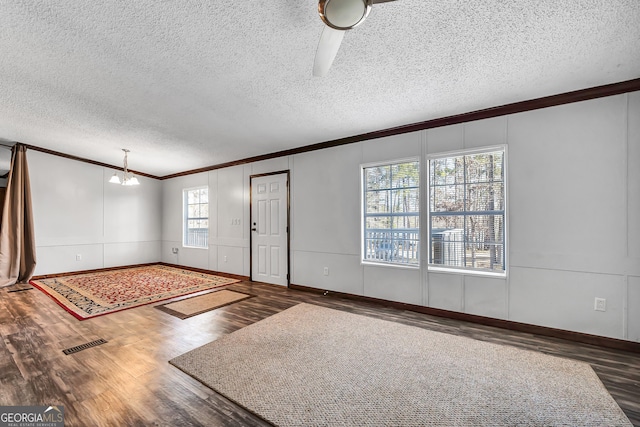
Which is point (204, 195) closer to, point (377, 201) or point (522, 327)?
point (377, 201)

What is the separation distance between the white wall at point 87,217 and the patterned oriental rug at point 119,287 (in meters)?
0.46

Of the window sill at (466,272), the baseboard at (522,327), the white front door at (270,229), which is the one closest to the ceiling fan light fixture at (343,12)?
the window sill at (466,272)

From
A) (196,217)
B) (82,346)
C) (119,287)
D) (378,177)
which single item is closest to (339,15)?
(378,177)

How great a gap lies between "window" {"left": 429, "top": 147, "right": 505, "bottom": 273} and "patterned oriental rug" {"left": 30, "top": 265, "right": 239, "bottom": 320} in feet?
12.8

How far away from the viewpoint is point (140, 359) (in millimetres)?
2373

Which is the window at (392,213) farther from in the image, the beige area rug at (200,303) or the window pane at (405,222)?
the beige area rug at (200,303)

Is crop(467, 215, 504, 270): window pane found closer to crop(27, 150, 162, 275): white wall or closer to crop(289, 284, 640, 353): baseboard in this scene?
crop(289, 284, 640, 353): baseboard

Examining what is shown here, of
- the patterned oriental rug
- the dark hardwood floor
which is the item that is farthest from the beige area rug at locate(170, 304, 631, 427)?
the patterned oriental rug

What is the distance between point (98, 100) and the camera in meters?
3.30

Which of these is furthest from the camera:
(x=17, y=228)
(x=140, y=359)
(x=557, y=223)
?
(x=17, y=228)

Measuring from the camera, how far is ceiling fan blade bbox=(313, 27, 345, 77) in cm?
169

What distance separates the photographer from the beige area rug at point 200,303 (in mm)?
3582

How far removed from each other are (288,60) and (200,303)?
3.36m

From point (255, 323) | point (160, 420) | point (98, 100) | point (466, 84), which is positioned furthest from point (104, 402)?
point (466, 84)
